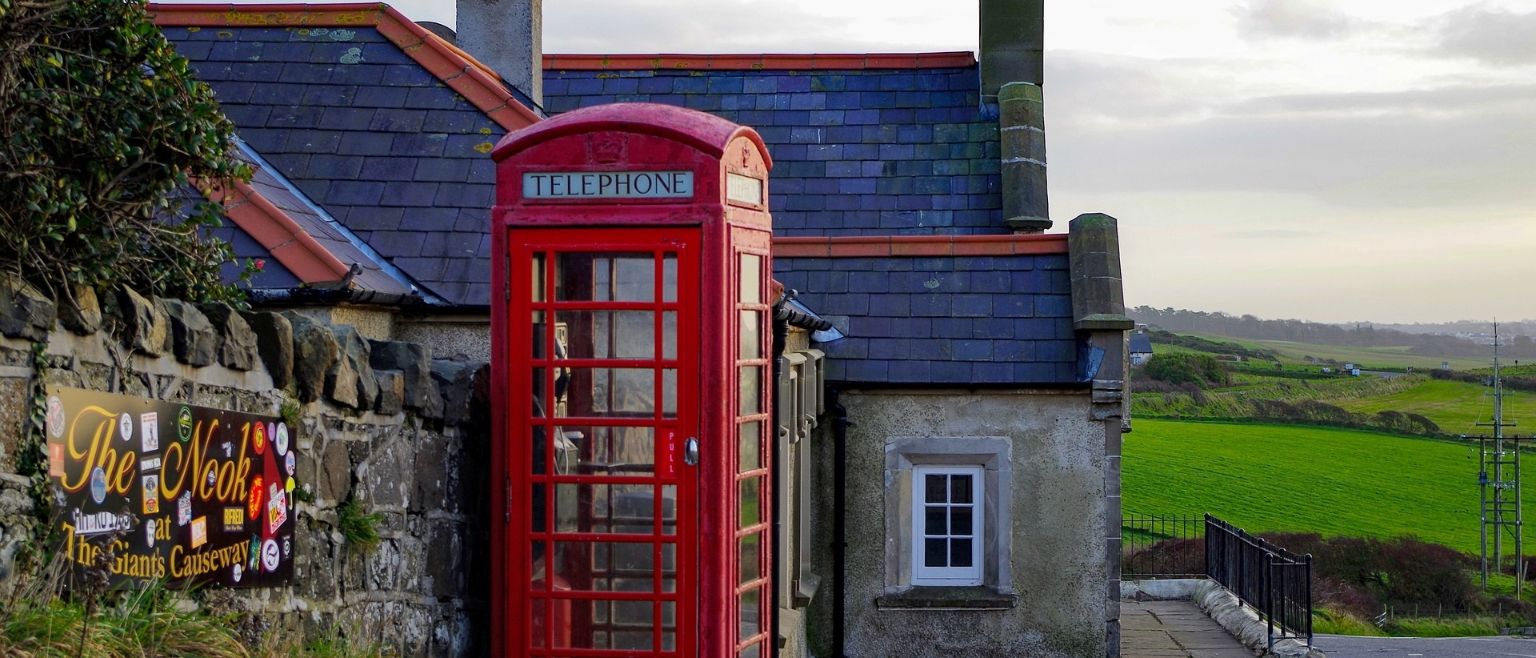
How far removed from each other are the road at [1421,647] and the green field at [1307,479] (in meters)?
12.1

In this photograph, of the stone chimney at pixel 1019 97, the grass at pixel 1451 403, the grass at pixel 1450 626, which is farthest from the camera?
the grass at pixel 1451 403

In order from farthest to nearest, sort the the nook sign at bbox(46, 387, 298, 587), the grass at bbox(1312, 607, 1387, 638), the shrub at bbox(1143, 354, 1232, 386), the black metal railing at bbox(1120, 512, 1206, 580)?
the shrub at bbox(1143, 354, 1232, 386) < the grass at bbox(1312, 607, 1387, 638) < the black metal railing at bbox(1120, 512, 1206, 580) < the the nook sign at bbox(46, 387, 298, 587)

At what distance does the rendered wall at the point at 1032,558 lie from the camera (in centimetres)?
1370

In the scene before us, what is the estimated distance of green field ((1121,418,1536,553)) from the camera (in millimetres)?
52031

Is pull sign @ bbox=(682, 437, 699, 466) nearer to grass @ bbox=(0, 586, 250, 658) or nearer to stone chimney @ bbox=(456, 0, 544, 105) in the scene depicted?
grass @ bbox=(0, 586, 250, 658)

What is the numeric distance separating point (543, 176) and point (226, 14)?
7.41 metres

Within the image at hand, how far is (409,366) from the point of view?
6934 mm

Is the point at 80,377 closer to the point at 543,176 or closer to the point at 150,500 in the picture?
the point at 150,500

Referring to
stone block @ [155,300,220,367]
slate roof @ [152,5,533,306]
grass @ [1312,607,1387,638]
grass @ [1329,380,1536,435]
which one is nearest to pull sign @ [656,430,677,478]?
stone block @ [155,300,220,367]

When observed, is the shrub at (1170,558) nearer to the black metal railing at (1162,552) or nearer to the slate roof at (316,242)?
the black metal railing at (1162,552)

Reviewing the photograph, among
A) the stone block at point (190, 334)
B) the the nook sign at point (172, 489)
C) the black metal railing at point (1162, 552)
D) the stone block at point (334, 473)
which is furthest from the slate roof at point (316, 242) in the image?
the black metal railing at point (1162, 552)

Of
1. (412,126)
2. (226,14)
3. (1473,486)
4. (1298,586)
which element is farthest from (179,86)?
(1473,486)

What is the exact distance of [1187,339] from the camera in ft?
325

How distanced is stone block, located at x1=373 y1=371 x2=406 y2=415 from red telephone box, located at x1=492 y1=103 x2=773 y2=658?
1.79 ft
